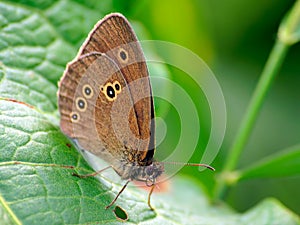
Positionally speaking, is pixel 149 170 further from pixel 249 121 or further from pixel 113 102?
pixel 249 121

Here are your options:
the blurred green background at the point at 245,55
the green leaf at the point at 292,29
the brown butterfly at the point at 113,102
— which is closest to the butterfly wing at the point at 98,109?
the brown butterfly at the point at 113,102

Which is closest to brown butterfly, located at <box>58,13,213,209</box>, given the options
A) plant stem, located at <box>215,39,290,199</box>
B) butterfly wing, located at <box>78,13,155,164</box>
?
butterfly wing, located at <box>78,13,155,164</box>

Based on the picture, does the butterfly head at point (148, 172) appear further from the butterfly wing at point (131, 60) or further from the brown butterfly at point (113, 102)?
the butterfly wing at point (131, 60)

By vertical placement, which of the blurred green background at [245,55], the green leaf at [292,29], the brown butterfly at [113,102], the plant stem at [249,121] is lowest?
the brown butterfly at [113,102]

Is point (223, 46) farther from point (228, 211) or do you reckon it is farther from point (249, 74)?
point (228, 211)

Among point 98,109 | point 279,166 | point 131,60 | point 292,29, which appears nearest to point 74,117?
point 98,109

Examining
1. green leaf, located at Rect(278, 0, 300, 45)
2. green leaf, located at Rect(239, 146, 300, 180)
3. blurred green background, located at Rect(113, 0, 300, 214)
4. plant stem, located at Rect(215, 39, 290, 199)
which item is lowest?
green leaf, located at Rect(239, 146, 300, 180)

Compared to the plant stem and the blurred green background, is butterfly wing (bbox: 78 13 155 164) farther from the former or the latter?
the blurred green background
